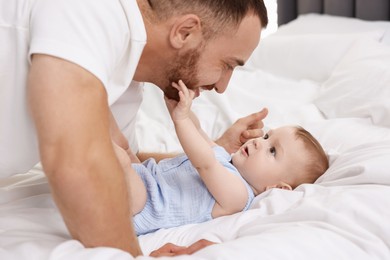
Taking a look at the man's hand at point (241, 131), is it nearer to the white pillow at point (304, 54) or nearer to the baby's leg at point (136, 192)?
the baby's leg at point (136, 192)

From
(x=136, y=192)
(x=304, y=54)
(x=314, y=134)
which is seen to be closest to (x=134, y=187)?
(x=136, y=192)

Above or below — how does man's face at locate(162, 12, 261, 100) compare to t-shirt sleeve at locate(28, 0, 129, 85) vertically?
below

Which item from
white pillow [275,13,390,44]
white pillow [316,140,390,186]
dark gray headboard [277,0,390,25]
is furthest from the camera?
dark gray headboard [277,0,390,25]

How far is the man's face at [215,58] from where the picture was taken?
4.39 feet

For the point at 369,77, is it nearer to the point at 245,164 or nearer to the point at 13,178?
the point at 245,164

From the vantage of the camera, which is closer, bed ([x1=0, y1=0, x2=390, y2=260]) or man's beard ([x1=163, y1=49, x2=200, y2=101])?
bed ([x1=0, y1=0, x2=390, y2=260])

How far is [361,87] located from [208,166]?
2.87 feet

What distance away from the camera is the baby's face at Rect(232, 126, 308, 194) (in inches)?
56.6

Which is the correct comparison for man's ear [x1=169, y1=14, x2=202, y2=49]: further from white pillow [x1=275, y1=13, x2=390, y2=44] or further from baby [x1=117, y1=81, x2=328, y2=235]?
white pillow [x1=275, y1=13, x2=390, y2=44]

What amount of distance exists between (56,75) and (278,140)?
70cm

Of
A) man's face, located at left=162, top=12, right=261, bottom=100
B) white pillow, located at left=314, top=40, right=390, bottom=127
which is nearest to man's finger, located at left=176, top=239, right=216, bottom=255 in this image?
man's face, located at left=162, top=12, right=261, bottom=100

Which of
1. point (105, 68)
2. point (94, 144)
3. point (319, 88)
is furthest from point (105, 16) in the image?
point (319, 88)

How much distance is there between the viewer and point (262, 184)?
144cm

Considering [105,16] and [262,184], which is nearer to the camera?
[105,16]
